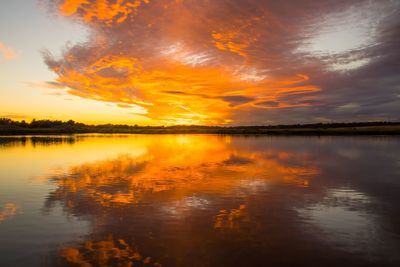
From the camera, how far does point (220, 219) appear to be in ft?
51.0

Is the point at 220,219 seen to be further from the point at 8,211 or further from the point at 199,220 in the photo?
the point at 8,211

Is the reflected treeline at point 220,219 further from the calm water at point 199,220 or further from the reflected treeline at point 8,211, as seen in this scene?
the reflected treeline at point 8,211

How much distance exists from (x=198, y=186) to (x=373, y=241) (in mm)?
13484

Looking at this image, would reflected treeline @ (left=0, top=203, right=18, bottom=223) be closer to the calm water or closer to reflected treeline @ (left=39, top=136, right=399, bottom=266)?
the calm water

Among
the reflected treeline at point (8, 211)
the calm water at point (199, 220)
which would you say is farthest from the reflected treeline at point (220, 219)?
the reflected treeline at point (8, 211)

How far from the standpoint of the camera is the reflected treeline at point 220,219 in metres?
11.1

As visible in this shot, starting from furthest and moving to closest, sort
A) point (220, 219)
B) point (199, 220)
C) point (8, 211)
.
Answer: point (8, 211) < point (220, 219) < point (199, 220)

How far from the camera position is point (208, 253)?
11398 mm

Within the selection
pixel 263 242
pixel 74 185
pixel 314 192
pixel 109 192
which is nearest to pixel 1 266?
pixel 263 242

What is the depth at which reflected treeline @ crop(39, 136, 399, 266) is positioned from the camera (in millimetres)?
11086

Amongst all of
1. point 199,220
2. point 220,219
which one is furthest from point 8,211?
point 220,219

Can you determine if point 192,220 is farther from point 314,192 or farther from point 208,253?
point 314,192

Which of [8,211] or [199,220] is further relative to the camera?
[8,211]

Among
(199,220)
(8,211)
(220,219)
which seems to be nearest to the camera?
(199,220)
